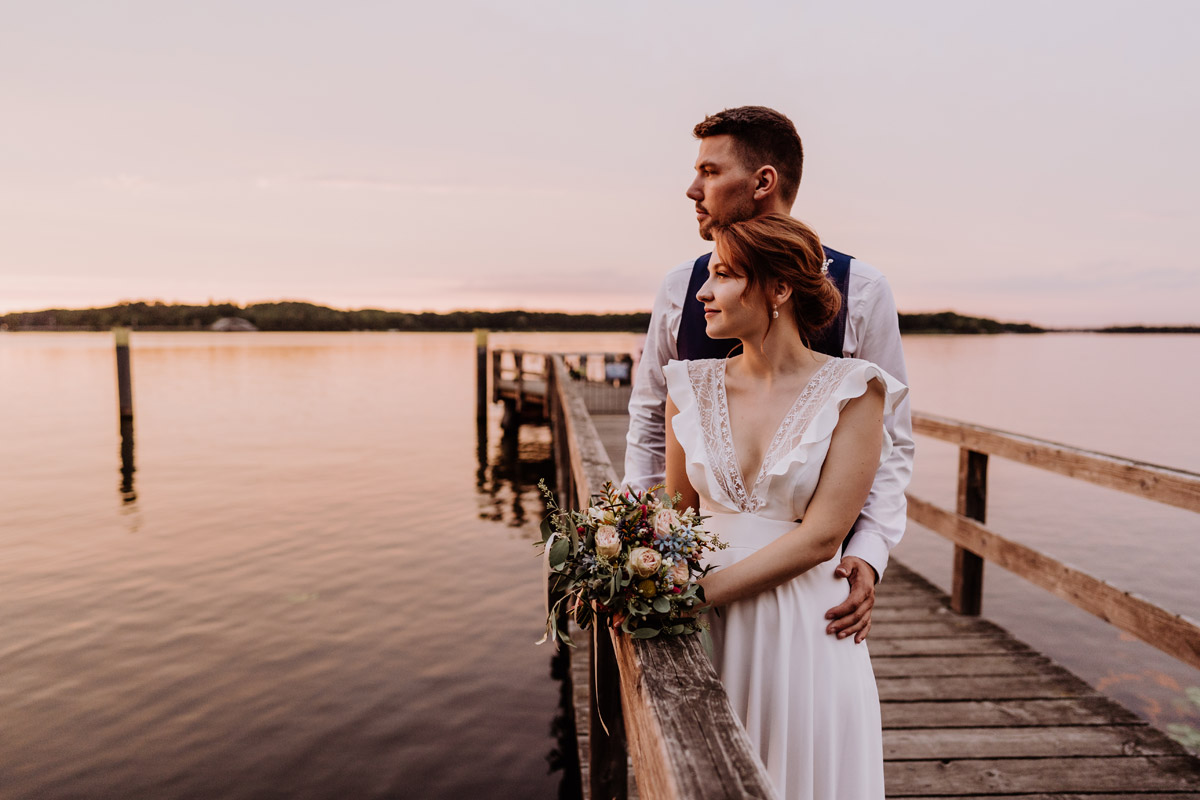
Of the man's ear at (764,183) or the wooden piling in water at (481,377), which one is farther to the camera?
the wooden piling in water at (481,377)

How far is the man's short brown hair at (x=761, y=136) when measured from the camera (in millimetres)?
2045

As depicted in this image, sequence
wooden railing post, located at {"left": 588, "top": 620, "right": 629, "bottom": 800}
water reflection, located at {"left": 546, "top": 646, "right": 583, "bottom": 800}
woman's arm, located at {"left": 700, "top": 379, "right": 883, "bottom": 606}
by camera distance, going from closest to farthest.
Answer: woman's arm, located at {"left": 700, "top": 379, "right": 883, "bottom": 606}
wooden railing post, located at {"left": 588, "top": 620, "right": 629, "bottom": 800}
water reflection, located at {"left": 546, "top": 646, "right": 583, "bottom": 800}

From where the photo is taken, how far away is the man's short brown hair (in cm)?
204

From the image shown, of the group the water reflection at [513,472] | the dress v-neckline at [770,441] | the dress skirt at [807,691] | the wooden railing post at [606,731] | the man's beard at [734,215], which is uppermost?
the man's beard at [734,215]

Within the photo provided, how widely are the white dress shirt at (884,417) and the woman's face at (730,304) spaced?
0.41 meters

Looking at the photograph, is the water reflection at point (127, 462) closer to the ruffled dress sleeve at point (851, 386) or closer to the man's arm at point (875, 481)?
the man's arm at point (875, 481)

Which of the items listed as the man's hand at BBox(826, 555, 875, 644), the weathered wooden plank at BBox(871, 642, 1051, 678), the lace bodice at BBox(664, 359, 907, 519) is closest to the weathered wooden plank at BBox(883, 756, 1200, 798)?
the weathered wooden plank at BBox(871, 642, 1051, 678)

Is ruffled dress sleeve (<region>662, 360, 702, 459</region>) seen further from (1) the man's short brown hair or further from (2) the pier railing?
(2) the pier railing

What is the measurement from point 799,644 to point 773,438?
1.58 ft

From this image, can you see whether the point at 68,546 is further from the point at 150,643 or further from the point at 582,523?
the point at 582,523

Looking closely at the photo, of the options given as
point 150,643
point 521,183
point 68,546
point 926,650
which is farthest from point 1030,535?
point 521,183

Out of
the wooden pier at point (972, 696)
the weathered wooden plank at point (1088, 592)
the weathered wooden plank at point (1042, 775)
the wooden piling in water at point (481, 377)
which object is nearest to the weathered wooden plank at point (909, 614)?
the wooden pier at point (972, 696)

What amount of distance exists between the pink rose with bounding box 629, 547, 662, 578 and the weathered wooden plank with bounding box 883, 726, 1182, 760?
7.64 ft

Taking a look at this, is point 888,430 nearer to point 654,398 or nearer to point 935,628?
point 654,398
